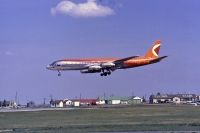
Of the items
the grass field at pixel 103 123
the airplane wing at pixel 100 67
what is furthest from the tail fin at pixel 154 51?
the grass field at pixel 103 123

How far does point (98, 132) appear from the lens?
49656mm

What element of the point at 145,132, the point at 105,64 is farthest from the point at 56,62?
the point at 145,132

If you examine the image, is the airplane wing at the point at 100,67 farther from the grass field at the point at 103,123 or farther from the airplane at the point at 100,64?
the grass field at the point at 103,123

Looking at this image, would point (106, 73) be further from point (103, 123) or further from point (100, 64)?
point (103, 123)

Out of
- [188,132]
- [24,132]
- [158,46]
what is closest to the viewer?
[188,132]

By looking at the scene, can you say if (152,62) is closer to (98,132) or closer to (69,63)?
(69,63)

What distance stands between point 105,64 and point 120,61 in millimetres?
3452

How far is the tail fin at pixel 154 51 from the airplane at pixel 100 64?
7.47ft

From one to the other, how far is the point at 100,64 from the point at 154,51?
16543 millimetres

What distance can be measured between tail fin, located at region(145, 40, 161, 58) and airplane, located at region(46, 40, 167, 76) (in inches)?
89.7

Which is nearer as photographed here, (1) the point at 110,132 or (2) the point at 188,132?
(2) the point at 188,132

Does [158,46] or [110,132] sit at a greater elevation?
[158,46]

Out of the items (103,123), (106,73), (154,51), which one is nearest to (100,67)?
(106,73)

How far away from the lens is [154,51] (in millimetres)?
118312
